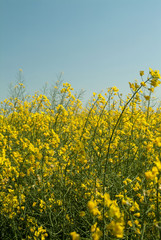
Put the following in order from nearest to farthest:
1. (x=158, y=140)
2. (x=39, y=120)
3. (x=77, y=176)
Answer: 1. (x=158, y=140)
2. (x=77, y=176)
3. (x=39, y=120)

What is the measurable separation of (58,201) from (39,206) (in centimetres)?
29

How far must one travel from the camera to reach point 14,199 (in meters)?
2.21

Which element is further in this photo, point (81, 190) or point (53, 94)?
point (53, 94)

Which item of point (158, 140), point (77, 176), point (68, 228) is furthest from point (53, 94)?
point (158, 140)

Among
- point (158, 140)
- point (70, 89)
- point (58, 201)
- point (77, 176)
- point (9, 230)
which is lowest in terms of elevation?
point (9, 230)

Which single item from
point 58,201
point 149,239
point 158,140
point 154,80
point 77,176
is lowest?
point 149,239

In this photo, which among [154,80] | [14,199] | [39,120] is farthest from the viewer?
[39,120]

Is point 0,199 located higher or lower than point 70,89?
lower

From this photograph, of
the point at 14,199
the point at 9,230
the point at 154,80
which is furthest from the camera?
the point at 9,230

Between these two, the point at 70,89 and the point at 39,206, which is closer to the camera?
the point at 39,206

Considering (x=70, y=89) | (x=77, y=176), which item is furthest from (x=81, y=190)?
(x=70, y=89)

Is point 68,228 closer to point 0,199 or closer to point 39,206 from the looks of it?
point 39,206

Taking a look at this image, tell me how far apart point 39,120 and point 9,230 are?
1921 mm

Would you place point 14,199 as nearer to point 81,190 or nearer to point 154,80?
point 81,190
